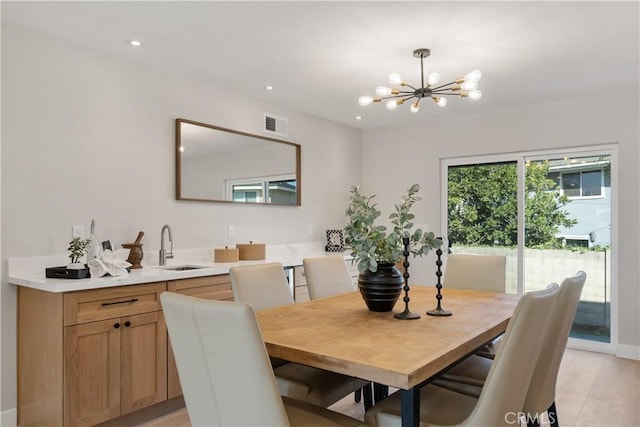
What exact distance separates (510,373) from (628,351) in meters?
3.33

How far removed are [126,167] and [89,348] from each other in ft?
4.27

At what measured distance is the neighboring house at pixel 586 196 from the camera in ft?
13.3

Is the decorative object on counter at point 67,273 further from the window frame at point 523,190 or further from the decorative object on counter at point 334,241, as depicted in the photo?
the window frame at point 523,190

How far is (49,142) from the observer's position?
108 inches

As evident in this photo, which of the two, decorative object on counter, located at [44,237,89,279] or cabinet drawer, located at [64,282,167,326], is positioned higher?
decorative object on counter, located at [44,237,89,279]

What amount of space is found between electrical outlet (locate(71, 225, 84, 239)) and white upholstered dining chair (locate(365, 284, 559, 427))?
222cm

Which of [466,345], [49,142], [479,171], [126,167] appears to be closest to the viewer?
[466,345]

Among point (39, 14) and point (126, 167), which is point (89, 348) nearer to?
point (126, 167)

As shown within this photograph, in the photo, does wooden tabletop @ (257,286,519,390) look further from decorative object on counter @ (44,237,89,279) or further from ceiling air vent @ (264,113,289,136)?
ceiling air vent @ (264,113,289,136)

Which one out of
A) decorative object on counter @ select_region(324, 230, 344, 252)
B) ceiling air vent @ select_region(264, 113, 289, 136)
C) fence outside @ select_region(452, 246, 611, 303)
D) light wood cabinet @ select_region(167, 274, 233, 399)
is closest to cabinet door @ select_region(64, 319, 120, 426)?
light wood cabinet @ select_region(167, 274, 233, 399)

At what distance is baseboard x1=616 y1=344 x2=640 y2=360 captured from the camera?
381 cm

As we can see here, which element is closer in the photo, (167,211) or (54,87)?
(54,87)

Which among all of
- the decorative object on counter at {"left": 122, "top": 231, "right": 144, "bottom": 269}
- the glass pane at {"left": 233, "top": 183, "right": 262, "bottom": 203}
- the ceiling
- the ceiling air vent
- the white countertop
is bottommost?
the white countertop

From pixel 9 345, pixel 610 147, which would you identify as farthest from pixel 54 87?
pixel 610 147
